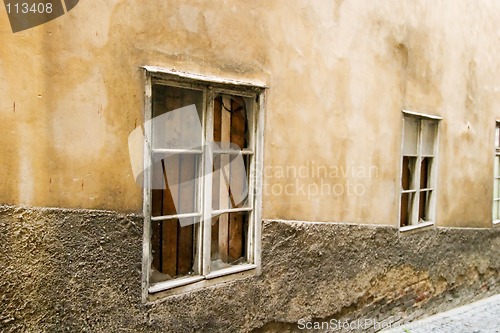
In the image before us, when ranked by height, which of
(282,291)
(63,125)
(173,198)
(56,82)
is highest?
(56,82)

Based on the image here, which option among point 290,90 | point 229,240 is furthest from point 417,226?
point 229,240

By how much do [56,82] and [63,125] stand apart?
9.9 inches

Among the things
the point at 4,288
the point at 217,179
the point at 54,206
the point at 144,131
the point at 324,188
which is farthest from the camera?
the point at 324,188

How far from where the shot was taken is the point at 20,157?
8.82 feet

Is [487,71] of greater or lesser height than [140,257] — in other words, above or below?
above

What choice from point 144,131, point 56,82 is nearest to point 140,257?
point 144,131

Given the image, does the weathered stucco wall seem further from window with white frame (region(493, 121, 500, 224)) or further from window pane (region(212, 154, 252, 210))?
window with white frame (region(493, 121, 500, 224))

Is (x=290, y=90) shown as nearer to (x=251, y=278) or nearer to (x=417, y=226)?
(x=251, y=278)

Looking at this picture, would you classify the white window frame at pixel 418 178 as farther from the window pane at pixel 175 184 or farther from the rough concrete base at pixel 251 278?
the window pane at pixel 175 184

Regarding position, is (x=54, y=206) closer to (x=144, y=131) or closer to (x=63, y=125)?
(x=63, y=125)

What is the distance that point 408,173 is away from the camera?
5.84m

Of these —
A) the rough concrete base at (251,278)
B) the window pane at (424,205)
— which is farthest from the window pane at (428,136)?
the rough concrete base at (251,278)

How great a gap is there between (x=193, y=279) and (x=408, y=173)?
131 inches

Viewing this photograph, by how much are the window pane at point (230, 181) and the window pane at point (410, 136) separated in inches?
97.9
